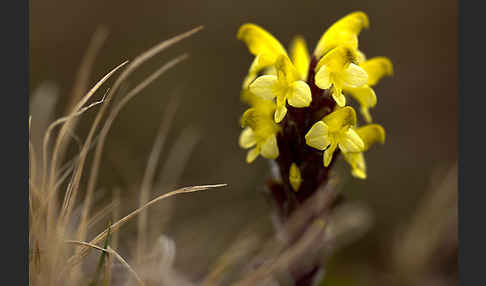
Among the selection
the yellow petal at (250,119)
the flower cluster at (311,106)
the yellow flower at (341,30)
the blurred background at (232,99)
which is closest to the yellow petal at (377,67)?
the flower cluster at (311,106)

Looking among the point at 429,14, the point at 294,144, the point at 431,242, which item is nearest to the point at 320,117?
the point at 294,144

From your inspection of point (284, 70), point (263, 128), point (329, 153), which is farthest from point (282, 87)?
point (329, 153)

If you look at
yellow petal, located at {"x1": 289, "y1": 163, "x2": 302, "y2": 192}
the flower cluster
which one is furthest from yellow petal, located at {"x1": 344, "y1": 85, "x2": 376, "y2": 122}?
yellow petal, located at {"x1": 289, "y1": 163, "x2": 302, "y2": 192}

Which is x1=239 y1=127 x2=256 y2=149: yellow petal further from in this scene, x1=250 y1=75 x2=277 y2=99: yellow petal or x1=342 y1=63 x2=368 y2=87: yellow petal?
x1=342 y1=63 x2=368 y2=87: yellow petal

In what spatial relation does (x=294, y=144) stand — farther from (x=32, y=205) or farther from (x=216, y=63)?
(x=216, y=63)

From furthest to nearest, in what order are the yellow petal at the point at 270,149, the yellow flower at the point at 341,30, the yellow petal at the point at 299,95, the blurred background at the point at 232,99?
the blurred background at the point at 232,99 → the yellow flower at the point at 341,30 → the yellow petal at the point at 270,149 → the yellow petal at the point at 299,95

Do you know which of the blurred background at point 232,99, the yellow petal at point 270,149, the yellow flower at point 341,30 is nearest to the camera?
the yellow petal at point 270,149

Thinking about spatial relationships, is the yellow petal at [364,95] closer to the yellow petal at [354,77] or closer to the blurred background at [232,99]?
the yellow petal at [354,77]
